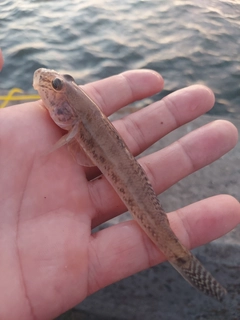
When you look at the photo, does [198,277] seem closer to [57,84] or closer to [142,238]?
[142,238]

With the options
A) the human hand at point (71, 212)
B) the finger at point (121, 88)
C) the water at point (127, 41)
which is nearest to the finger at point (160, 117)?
the human hand at point (71, 212)

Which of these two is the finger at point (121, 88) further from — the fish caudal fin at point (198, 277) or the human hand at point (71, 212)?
the fish caudal fin at point (198, 277)

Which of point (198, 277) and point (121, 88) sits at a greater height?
point (121, 88)

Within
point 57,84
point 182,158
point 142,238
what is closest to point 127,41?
point 57,84

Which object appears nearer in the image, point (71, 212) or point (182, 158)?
point (71, 212)

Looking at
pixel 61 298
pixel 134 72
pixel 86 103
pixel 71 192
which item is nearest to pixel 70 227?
pixel 71 192

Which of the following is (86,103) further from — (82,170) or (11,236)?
(11,236)

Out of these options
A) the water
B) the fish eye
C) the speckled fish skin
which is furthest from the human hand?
the water
